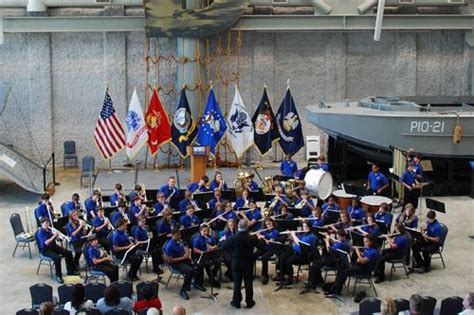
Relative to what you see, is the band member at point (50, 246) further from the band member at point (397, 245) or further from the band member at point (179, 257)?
the band member at point (397, 245)

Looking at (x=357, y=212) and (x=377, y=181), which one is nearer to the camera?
(x=357, y=212)

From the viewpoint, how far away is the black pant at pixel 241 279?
13547 mm

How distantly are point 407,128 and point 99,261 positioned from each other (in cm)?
1082

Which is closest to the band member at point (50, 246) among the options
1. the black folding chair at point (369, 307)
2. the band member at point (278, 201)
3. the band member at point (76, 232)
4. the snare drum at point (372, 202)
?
the band member at point (76, 232)

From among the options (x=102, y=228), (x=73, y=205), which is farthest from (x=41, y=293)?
(x=73, y=205)

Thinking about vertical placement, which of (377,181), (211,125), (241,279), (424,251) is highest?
(211,125)

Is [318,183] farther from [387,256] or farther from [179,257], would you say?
[179,257]

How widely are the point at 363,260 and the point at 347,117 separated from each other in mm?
8729

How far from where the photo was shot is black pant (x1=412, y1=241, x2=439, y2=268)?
605 inches

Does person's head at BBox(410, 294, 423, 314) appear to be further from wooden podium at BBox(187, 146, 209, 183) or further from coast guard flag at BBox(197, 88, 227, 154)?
coast guard flag at BBox(197, 88, 227, 154)

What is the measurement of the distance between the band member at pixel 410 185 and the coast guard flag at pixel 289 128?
399 centimetres

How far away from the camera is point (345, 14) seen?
84.7 feet

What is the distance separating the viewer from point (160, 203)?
54.9 ft

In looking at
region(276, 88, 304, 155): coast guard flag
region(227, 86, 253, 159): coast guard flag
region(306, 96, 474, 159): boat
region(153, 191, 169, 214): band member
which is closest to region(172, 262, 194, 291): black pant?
region(153, 191, 169, 214): band member
